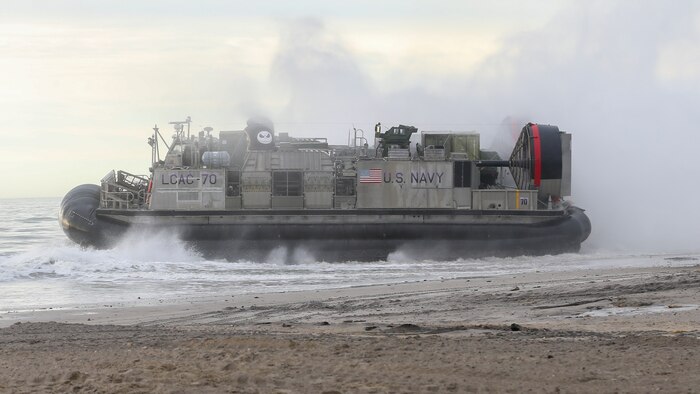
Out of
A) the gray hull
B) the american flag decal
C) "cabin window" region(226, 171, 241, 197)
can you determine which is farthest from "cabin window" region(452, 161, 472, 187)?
"cabin window" region(226, 171, 241, 197)

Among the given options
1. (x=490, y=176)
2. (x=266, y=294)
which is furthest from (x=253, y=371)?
(x=490, y=176)

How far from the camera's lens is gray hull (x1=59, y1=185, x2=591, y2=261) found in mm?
17688

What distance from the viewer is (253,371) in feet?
16.9

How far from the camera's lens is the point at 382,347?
19.0 ft

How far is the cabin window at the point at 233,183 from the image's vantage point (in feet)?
61.0

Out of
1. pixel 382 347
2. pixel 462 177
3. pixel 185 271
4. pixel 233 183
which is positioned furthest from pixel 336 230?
pixel 382 347

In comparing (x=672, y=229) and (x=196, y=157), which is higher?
(x=196, y=157)

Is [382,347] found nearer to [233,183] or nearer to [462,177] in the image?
[233,183]

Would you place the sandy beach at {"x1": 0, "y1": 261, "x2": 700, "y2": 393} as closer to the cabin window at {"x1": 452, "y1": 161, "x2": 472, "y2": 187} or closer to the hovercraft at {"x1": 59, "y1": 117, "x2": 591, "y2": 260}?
the hovercraft at {"x1": 59, "y1": 117, "x2": 591, "y2": 260}

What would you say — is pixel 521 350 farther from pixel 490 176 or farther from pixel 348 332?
pixel 490 176

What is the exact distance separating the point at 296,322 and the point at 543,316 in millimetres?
2184

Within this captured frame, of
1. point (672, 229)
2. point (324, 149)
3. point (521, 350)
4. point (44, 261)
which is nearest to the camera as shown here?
point (521, 350)

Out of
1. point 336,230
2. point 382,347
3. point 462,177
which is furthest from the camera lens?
point 462,177

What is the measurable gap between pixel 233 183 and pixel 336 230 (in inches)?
97.2
